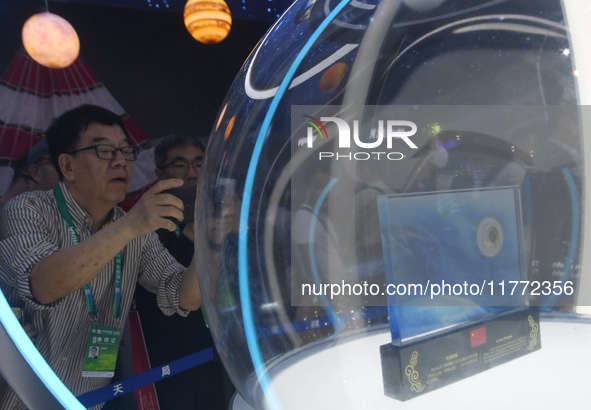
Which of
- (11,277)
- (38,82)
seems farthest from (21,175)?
(11,277)

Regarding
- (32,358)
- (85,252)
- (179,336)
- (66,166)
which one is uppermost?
(66,166)

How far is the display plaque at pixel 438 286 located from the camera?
1.57 ft

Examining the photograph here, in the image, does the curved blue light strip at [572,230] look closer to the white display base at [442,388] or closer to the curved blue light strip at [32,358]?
the white display base at [442,388]

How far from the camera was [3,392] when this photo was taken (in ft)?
3.06

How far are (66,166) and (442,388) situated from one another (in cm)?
90

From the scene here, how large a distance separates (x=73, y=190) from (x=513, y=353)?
885 millimetres

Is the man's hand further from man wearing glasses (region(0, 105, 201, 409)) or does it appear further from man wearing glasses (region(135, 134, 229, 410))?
man wearing glasses (region(135, 134, 229, 410))

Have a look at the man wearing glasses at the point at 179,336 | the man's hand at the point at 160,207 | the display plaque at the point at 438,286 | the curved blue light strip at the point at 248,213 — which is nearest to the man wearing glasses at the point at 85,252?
the man's hand at the point at 160,207

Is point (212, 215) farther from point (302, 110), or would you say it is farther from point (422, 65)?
point (422, 65)

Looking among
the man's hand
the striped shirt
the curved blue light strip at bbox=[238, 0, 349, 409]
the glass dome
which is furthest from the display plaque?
the striped shirt

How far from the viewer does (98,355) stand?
1.06m

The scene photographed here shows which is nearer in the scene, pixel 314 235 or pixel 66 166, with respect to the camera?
pixel 314 235

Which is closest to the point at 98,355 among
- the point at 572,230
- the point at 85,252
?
the point at 85,252

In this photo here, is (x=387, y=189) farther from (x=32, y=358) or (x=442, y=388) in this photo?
(x=32, y=358)
